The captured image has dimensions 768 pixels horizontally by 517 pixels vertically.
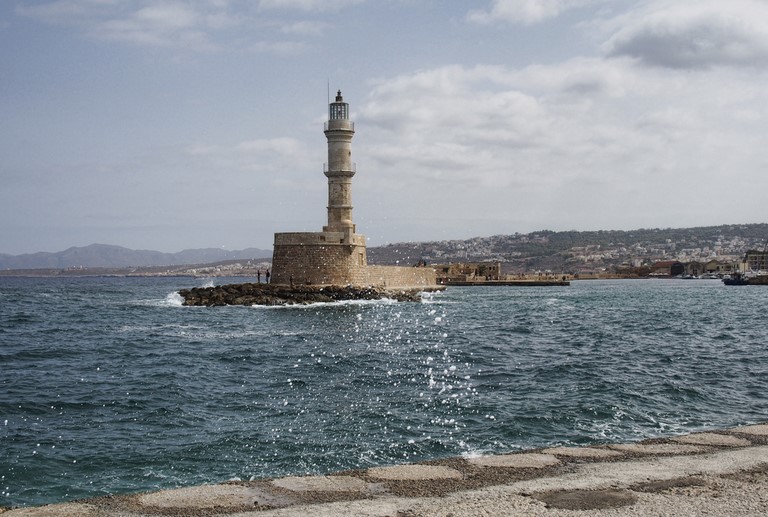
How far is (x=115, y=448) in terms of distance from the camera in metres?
8.76

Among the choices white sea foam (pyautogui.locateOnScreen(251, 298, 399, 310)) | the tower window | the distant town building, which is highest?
the tower window

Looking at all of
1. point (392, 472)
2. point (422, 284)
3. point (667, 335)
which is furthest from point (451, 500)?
point (422, 284)

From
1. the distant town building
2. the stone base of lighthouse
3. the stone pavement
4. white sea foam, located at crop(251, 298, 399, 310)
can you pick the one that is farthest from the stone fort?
the distant town building

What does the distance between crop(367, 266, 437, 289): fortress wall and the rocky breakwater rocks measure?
3.61 metres

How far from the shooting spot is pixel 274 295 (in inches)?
1519

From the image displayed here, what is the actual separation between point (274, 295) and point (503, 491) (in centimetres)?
3465

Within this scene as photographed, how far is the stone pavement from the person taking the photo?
422cm

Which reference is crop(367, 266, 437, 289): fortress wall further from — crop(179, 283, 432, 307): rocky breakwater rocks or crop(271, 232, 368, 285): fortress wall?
crop(271, 232, 368, 285): fortress wall

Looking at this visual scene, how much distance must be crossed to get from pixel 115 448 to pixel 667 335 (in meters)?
18.4

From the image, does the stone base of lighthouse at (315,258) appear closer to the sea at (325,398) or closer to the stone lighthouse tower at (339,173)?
the stone lighthouse tower at (339,173)

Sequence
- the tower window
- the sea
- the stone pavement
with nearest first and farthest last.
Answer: the stone pavement < the sea < the tower window

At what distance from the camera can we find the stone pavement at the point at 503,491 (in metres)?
4.22

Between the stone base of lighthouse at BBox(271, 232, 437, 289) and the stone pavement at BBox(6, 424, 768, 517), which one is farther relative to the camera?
the stone base of lighthouse at BBox(271, 232, 437, 289)

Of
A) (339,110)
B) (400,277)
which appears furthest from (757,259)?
(339,110)
